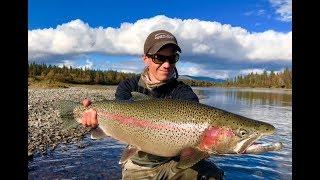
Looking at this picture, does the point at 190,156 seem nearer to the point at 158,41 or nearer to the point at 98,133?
the point at 98,133

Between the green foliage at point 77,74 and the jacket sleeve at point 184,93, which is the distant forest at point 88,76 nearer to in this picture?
the green foliage at point 77,74

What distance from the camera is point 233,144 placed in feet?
12.1

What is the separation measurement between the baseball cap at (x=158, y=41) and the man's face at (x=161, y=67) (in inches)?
2.1

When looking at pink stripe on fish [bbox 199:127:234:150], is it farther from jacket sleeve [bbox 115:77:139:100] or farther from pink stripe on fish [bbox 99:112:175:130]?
jacket sleeve [bbox 115:77:139:100]

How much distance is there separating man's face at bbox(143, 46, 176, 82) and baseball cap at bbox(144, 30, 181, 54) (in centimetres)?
5

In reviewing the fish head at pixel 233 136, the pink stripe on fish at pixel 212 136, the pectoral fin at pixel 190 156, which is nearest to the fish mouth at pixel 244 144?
the fish head at pixel 233 136

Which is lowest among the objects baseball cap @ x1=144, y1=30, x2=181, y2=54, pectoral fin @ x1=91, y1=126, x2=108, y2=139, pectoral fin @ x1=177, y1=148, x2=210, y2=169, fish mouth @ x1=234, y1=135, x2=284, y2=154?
pectoral fin @ x1=177, y1=148, x2=210, y2=169

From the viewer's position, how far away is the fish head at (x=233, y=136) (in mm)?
3695

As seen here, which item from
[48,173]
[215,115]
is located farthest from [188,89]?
[48,173]

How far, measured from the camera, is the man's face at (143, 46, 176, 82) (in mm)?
4489

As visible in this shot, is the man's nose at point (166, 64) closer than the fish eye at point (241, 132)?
No

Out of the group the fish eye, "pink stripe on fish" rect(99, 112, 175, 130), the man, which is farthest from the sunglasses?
the fish eye
